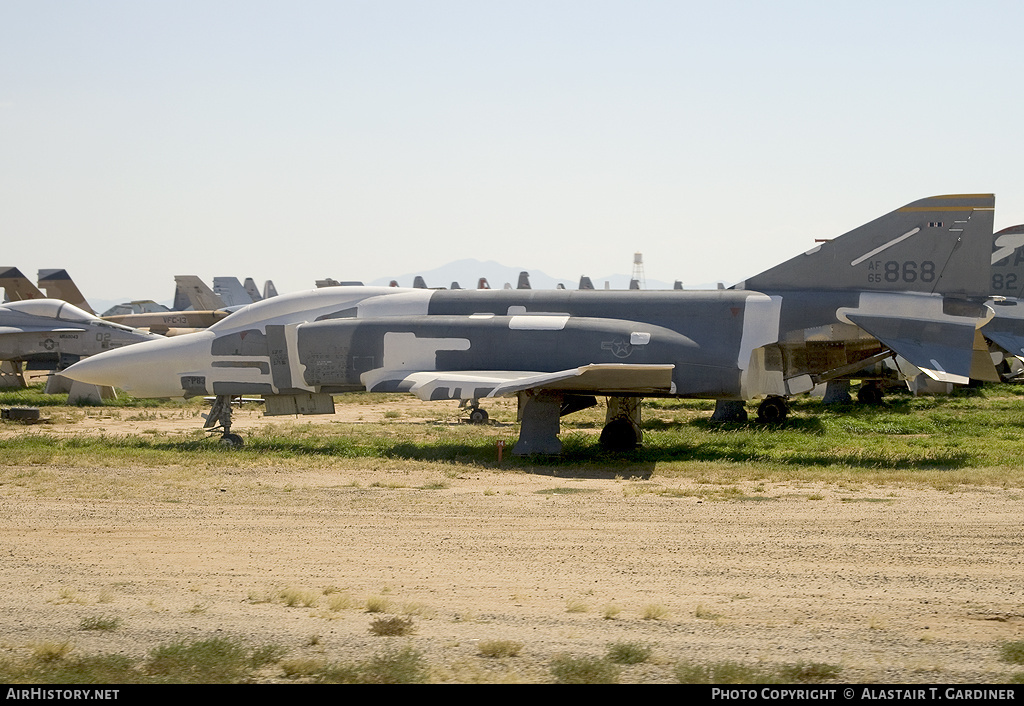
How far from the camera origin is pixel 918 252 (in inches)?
660

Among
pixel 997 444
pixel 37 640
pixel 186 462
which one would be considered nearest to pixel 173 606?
pixel 37 640

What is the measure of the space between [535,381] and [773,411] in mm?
9808

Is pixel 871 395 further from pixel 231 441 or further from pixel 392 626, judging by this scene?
pixel 392 626

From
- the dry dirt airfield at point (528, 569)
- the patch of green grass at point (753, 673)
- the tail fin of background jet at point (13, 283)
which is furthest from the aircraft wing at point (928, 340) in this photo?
the tail fin of background jet at point (13, 283)

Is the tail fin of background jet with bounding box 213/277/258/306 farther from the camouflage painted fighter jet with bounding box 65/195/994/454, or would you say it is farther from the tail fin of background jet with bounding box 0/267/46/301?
the camouflage painted fighter jet with bounding box 65/195/994/454

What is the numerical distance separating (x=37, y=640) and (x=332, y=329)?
12029 millimetres

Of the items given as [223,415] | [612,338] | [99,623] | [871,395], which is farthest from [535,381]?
[871,395]

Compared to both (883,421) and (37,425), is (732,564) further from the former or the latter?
(37,425)

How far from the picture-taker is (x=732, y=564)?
9258mm

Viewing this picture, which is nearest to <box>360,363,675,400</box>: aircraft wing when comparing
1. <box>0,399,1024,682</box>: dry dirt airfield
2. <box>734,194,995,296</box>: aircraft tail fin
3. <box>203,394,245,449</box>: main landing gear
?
<box>0,399,1024,682</box>: dry dirt airfield

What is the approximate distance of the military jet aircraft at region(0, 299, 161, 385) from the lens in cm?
3050

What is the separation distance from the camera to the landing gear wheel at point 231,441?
60.6 feet

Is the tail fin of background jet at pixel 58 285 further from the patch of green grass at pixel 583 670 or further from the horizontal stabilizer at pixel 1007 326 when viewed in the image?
the patch of green grass at pixel 583 670
